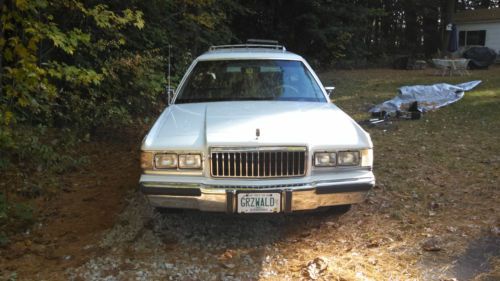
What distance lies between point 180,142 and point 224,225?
1.08 metres

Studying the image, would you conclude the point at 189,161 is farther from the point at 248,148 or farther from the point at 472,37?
the point at 472,37

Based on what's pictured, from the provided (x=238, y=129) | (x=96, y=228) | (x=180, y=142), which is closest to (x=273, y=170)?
(x=238, y=129)

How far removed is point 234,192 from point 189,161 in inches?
17.5

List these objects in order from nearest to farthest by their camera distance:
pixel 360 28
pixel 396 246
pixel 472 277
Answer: pixel 472 277, pixel 396 246, pixel 360 28

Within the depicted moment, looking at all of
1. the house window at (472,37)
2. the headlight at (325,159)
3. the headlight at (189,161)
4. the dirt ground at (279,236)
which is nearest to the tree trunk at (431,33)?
the house window at (472,37)

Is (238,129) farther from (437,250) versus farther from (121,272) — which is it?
(437,250)

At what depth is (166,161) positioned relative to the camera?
378 cm

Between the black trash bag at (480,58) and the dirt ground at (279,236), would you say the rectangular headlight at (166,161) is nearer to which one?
the dirt ground at (279,236)

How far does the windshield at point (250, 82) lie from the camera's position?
5.09m

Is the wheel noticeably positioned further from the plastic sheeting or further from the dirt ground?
the plastic sheeting

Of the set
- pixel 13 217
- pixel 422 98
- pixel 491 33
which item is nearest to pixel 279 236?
pixel 13 217

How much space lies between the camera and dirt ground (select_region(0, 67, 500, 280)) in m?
3.61

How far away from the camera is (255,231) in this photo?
4367 millimetres

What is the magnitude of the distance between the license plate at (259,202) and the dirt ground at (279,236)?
0.17 metres
